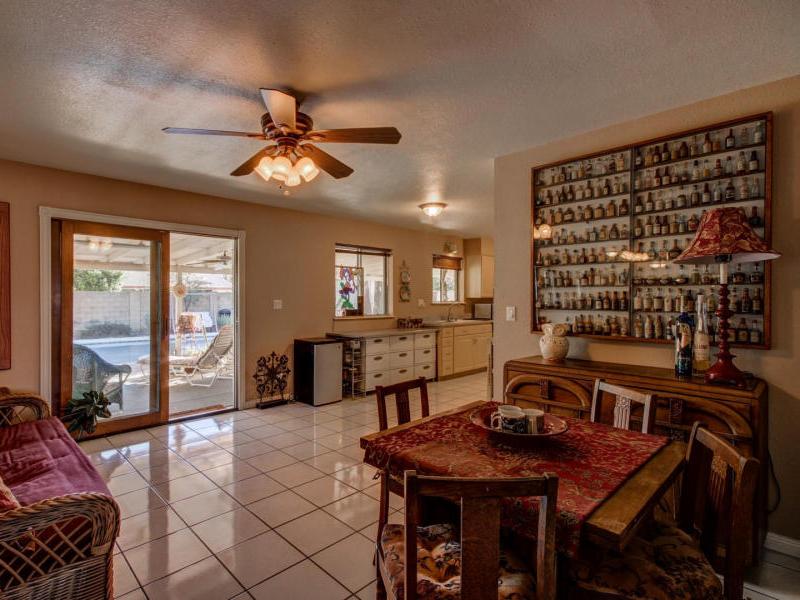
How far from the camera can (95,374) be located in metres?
3.96

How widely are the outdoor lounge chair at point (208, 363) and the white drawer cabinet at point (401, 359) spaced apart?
215 centimetres

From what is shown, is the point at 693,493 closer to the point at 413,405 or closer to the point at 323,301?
the point at 413,405

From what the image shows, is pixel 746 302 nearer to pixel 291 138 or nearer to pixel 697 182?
pixel 697 182

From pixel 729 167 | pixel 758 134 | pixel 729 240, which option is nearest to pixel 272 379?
pixel 729 240

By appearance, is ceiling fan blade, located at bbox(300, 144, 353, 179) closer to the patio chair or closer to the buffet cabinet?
the buffet cabinet

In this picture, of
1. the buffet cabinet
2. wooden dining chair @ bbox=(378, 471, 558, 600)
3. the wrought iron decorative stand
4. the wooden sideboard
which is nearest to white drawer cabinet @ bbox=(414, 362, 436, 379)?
the wrought iron decorative stand

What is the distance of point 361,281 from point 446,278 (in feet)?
6.80

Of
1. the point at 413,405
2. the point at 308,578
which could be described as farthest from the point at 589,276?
the point at 413,405

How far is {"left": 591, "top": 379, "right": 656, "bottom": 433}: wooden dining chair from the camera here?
6.29 ft

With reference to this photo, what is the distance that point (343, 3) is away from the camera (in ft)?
5.42

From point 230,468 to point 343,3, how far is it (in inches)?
122

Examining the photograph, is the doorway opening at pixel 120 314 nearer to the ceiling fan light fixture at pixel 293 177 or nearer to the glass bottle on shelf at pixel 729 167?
the ceiling fan light fixture at pixel 293 177

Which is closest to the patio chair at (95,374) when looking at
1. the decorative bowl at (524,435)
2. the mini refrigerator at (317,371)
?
the mini refrigerator at (317,371)

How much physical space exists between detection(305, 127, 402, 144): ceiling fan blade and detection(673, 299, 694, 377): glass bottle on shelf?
192 centimetres
